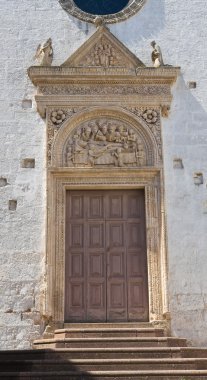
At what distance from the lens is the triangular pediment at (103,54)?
12.1m

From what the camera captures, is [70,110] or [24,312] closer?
[24,312]

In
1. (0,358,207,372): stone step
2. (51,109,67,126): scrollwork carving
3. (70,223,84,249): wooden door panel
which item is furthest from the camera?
(51,109,67,126): scrollwork carving

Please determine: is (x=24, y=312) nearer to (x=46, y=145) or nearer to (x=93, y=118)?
(x=46, y=145)

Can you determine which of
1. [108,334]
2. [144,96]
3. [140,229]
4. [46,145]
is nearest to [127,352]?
[108,334]

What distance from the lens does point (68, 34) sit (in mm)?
12414

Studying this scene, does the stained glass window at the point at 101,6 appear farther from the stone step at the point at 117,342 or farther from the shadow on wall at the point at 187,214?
the stone step at the point at 117,342

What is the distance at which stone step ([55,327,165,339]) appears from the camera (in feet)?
32.9

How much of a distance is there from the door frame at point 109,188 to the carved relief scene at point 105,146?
8.0 inches

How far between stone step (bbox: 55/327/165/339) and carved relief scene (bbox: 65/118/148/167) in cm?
317

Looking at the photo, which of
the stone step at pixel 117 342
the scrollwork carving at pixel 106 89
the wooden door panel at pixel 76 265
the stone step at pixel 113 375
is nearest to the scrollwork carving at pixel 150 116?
the scrollwork carving at pixel 106 89

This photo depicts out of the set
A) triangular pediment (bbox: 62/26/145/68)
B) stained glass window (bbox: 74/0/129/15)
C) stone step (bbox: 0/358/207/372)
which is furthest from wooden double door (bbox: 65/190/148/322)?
stained glass window (bbox: 74/0/129/15)

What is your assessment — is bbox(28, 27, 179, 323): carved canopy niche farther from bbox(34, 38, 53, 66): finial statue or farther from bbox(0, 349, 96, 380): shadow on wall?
bbox(0, 349, 96, 380): shadow on wall

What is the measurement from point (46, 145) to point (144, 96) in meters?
2.16

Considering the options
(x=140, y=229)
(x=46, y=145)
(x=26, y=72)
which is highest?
(x=26, y=72)
